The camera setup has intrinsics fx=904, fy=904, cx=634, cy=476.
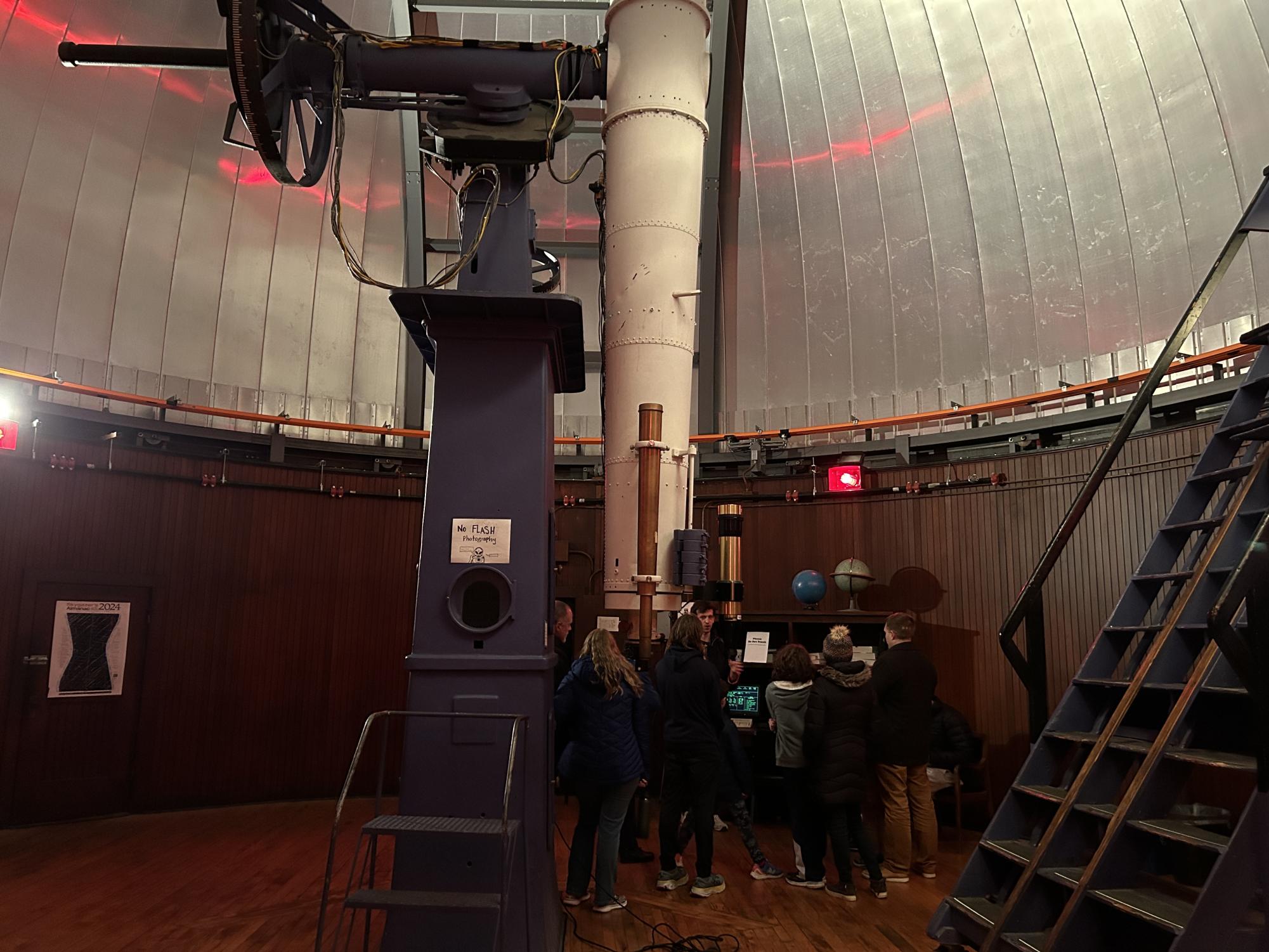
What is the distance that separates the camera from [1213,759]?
113 inches

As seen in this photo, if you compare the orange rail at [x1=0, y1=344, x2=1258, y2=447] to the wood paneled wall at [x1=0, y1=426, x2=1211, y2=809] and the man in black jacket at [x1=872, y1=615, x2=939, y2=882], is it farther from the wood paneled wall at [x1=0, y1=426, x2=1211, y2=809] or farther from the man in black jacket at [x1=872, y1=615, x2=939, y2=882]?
the man in black jacket at [x1=872, y1=615, x2=939, y2=882]

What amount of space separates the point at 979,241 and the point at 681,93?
14.1 feet

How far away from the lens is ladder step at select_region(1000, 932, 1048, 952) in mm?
2969

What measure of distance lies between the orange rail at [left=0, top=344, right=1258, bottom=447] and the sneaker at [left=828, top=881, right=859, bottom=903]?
3.98m

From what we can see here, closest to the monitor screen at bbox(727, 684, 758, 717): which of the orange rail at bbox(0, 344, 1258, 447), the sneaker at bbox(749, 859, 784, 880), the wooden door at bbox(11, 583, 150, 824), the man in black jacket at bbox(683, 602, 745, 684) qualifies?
the man in black jacket at bbox(683, 602, 745, 684)

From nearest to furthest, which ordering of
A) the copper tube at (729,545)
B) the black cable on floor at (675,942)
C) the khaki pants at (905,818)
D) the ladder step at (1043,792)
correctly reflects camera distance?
1. the ladder step at (1043,792)
2. the black cable on floor at (675,942)
3. the khaki pants at (905,818)
4. the copper tube at (729,545)

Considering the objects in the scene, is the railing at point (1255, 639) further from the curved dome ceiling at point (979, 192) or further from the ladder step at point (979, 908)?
the curved dome ceiling at point (979, 192)

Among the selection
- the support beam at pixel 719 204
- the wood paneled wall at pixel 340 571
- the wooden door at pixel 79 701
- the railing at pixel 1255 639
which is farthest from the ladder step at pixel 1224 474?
the wooden door at pixel 79 701

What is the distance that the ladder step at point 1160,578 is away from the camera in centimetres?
356

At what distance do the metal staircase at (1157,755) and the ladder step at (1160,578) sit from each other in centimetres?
1

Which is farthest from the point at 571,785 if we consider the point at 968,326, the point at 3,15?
the point at 3,15

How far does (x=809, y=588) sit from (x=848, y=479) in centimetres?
112

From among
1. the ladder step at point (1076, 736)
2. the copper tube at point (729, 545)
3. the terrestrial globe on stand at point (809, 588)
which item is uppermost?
the copper tube at point (729, 545)

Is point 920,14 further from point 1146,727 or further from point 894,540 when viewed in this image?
point 1146,727
